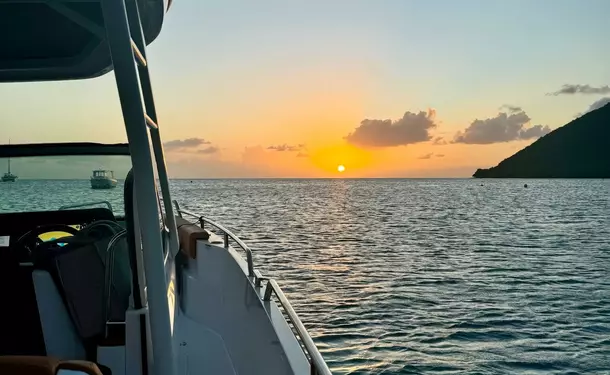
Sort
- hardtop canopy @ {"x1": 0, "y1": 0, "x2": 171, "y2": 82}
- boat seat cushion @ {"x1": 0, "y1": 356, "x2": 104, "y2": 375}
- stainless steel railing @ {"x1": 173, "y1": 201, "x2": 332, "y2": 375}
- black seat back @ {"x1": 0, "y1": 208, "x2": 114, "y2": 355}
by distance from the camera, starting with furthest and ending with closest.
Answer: hardtop canopy @ {"x1": 0, "y1": 0, "x2": 171, "y2": 82} → black seat back @ {"x1": 0, "y1": 208, "x2": 114, "y2": 355} → stainless steel railing @ {"x1": 173, "y1": 201, "x2": 332, "y2": 375} → boat seat cushion @ {"x1": 0, "y1": 356, "x2": 104, "y2": 375}

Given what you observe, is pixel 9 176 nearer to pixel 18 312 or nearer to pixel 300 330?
pixel 18 312

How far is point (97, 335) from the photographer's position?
3.03 m

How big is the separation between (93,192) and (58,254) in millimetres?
1889

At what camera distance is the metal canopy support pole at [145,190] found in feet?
7.68

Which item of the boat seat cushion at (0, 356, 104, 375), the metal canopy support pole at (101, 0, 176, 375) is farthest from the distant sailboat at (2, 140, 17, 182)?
the boat seat cushion at (0, 356, 104, 375)

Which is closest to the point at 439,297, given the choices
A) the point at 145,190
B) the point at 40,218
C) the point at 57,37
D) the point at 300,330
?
the point at 40,218

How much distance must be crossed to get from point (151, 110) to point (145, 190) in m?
1.58

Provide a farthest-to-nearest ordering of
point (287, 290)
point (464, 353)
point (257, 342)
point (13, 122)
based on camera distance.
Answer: point (287, 290), point (464, 353), point (13, 122), point (257, 342)

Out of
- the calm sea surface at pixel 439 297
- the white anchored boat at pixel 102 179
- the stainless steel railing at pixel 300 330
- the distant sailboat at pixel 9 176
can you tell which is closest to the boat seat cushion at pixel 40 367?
the stainless steel railing at pixel 300 330

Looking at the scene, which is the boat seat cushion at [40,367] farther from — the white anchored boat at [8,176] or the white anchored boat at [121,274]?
the white anchored boat at [8,176]

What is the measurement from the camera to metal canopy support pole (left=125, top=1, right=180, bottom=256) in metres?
2.96

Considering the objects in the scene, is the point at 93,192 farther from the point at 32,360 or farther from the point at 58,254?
the point at 32,360

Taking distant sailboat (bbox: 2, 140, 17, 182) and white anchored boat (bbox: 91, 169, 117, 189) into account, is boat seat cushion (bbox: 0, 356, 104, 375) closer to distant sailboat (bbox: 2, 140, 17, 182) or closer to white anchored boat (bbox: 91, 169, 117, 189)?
white anchored boat (bbox: 91, 169, 117, 189)

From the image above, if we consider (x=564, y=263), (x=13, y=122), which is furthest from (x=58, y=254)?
(x=564, y=263)
